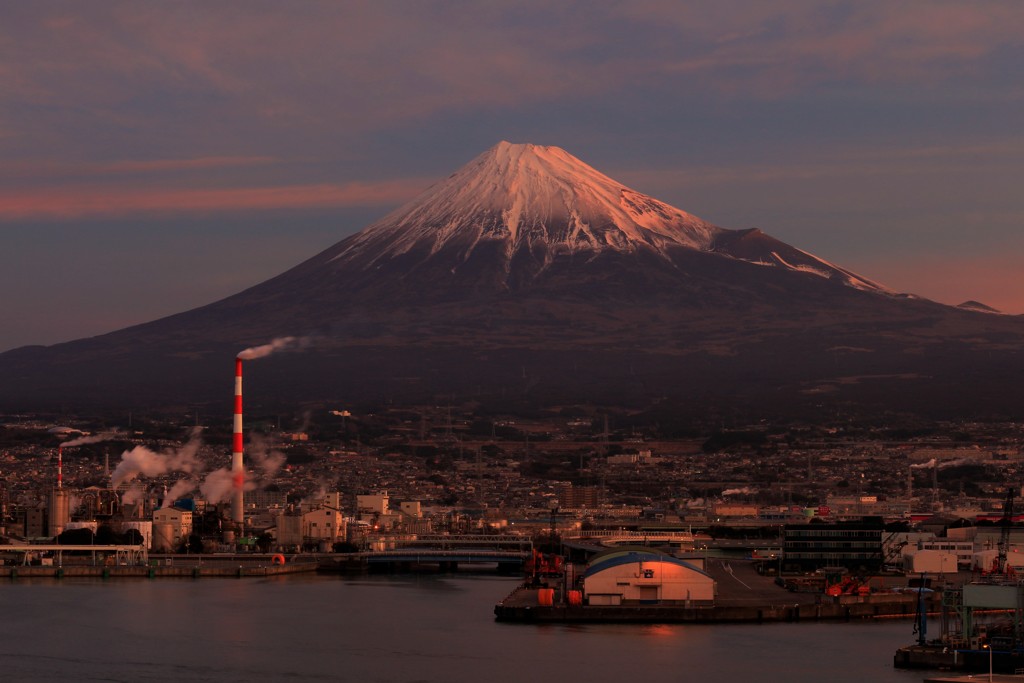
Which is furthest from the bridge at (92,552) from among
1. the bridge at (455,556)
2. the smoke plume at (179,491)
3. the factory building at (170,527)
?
the smoke plume at (179,491)

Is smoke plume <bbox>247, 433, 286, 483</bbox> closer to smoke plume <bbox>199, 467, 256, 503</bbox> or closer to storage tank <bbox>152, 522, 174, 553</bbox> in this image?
smoke plume <bbox>199, 467, 256, 503</bbox>

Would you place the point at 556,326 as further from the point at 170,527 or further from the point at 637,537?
the point at 170,527

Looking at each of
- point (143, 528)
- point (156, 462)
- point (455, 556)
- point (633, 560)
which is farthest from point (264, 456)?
point (633, 560)

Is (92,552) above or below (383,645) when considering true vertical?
above

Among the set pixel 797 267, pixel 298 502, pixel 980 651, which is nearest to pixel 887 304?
pixel 797 267

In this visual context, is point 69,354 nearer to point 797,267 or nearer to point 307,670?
point 797,267

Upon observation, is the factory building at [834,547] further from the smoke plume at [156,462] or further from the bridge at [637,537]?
the smoke plume at [156,462]

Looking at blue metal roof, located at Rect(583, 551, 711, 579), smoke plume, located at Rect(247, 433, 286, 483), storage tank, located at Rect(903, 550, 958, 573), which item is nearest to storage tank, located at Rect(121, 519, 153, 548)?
blue metal roof, located at Rect(583, 551, 711, 579)
